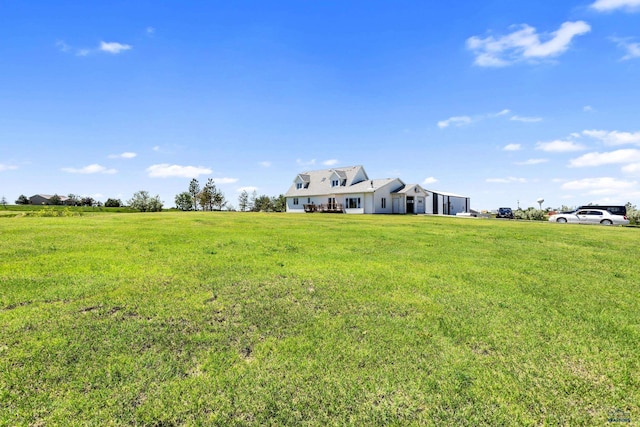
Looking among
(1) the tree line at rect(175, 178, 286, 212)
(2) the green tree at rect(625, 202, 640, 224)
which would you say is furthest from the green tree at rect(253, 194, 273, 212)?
(2) the green tree at rect(625, 202, 640, 224)

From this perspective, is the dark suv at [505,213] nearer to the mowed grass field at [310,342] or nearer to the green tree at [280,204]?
the green tree at [280,204]

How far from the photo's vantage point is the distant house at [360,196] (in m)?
42.1

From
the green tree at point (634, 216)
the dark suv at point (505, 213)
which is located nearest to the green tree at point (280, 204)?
the dark suv at point (505, 213)

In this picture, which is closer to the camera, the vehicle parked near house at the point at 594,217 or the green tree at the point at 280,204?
the vehicle parked near house at the point at 594,217

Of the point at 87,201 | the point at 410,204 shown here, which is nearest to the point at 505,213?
the point at 410,204

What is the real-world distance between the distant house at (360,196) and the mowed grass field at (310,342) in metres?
33.9

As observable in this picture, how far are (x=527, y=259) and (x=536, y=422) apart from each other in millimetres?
7534

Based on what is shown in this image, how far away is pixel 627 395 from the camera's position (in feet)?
11.2

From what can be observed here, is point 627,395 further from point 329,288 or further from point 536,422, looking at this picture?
point 329,288

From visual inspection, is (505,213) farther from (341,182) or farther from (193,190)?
(193,190)

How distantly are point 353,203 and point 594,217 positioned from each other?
24.9 metres

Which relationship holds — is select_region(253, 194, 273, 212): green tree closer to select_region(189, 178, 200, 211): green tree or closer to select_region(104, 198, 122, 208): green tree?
select_region(189, 178, 200, 211): green tree

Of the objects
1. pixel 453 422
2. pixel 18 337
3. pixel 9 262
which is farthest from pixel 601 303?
pixel 9 262

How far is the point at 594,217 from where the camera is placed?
27578 mm
